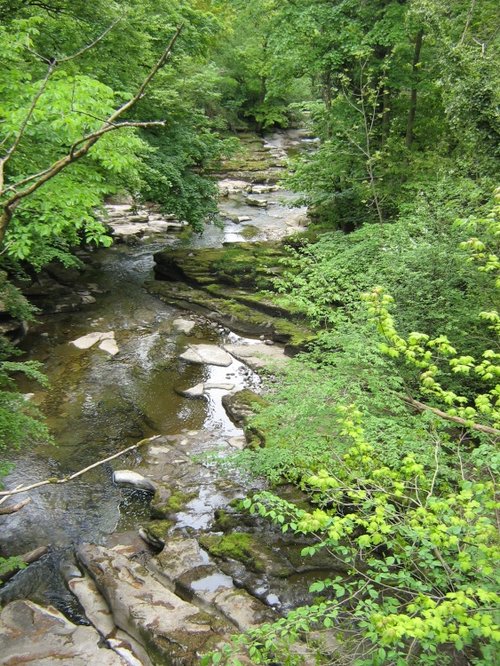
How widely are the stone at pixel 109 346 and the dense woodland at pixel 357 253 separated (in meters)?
2.04

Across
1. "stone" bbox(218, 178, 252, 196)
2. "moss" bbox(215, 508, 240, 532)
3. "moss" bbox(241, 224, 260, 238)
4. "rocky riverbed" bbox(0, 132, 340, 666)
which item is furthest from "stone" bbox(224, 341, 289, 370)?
"stone" bbox(218, 178, 252, 196)

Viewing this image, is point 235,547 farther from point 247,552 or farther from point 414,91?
point 414,91

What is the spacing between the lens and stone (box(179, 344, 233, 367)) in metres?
12.6

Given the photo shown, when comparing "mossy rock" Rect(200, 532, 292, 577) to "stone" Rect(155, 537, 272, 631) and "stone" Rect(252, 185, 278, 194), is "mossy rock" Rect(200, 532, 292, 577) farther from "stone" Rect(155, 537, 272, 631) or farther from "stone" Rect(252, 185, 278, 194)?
"stone" Rect(252, 185, 278, 194)

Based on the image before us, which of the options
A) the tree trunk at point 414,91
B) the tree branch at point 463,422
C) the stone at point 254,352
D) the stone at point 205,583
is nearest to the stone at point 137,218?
the stone at point 254,352

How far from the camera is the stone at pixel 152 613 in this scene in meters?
5.36

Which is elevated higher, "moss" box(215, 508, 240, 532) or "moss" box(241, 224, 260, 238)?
"moss" box(241, 224, 260, 238)

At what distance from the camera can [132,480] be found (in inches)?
342

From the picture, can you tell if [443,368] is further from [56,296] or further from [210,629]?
[56,296]

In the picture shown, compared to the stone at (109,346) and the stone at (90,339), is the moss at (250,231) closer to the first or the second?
the stone at (90,339)

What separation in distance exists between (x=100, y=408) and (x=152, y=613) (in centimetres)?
552

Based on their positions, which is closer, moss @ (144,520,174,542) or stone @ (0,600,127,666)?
stone @ (0,600,127,666)

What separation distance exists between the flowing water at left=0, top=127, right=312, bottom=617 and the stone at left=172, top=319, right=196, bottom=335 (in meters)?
0.15

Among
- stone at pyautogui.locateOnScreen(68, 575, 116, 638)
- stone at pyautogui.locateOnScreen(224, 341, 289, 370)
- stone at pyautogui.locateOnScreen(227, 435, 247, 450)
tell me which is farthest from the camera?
stone at pyautogui.locateOnScreen(224, 341, 289, 370)
